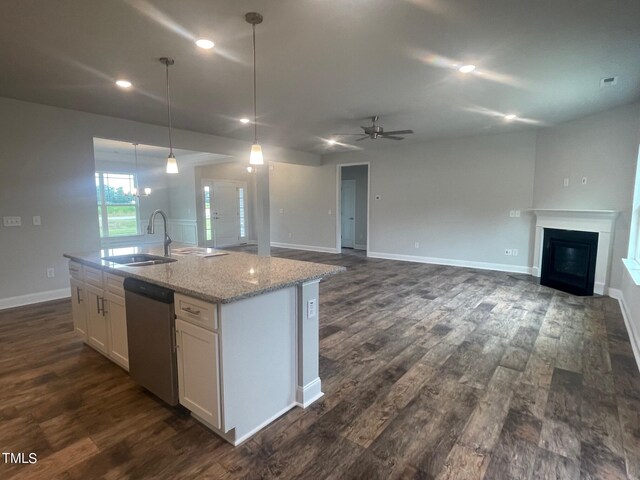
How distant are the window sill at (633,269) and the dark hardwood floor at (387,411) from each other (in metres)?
0.62

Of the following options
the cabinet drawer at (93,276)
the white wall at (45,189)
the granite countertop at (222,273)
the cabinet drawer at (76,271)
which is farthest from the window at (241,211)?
the cabinet drawer at (93,276)

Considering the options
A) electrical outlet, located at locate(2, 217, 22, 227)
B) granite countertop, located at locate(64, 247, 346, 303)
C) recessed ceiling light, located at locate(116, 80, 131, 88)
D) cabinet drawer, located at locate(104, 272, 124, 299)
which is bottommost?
cabinet drawer, located at locate(104, 272, 124, 299)

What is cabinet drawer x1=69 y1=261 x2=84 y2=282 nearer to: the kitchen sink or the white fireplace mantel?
the kitchen sink

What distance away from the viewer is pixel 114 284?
2.49 metres

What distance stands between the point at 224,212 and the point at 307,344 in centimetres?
819

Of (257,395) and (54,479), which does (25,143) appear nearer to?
(54,479)

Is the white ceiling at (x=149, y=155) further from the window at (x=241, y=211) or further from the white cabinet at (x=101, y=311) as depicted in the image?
the white cabinet at (x=101, y=311)

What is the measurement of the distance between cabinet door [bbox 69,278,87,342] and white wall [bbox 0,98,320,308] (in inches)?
75.8

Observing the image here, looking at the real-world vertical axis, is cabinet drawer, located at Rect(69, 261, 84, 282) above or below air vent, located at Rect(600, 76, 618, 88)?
below

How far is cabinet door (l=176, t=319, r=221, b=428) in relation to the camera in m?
1.79

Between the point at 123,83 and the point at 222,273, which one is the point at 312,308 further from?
the point at 123,83

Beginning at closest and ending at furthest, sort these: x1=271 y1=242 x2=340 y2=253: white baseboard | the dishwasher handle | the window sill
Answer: the dishwasher handle, the window sill, x1=271 y1=242 x2=340 y2=253: white baseboard

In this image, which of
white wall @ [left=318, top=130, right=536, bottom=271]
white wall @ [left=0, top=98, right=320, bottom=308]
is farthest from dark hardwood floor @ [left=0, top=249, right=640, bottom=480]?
white wall @ [left=318, top=130, right=536, bottom=271]

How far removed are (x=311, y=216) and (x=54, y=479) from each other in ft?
25.4
